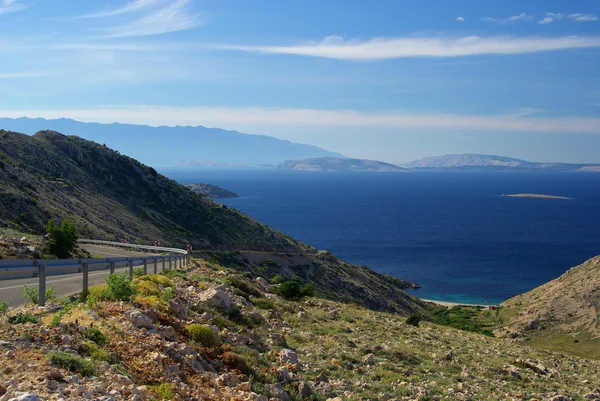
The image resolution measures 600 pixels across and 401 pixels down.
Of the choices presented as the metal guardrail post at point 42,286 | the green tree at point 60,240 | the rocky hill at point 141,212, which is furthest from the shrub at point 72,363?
the rocky hill at point 141,212

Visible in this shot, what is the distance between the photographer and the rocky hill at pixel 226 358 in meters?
6.60

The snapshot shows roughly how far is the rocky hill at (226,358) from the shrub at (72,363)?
0.01 meters

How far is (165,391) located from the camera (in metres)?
6.87

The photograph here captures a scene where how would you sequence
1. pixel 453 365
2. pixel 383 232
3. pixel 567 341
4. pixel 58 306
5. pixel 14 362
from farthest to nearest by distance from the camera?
pixel 383 232
pixel 567 341
pixel 453 365
pixel 58 306
pixel 14 362

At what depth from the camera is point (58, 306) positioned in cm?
1009

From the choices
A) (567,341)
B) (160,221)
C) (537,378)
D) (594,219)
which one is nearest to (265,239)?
(160,221)

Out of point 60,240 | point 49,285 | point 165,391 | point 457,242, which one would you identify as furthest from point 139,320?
point 457,242

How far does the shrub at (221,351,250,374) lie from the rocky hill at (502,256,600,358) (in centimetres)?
3890

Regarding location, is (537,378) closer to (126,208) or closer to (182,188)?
(126,208)

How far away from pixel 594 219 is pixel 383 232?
80918 millimetres

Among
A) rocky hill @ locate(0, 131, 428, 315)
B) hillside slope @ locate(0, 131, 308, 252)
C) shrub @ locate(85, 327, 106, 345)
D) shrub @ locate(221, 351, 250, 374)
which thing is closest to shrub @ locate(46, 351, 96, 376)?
shrub @ locate(85, 327, 106, 345)

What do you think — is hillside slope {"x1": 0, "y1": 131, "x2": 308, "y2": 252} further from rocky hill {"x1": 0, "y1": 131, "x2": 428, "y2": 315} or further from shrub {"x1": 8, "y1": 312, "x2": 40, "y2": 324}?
shrub {"x1": 8, "y1": 312, "x2": 40, "y2": 324}

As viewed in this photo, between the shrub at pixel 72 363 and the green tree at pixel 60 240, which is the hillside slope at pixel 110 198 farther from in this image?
the shrub at pixel 72 363

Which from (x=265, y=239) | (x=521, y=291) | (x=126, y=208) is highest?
(x=126, y=208)
